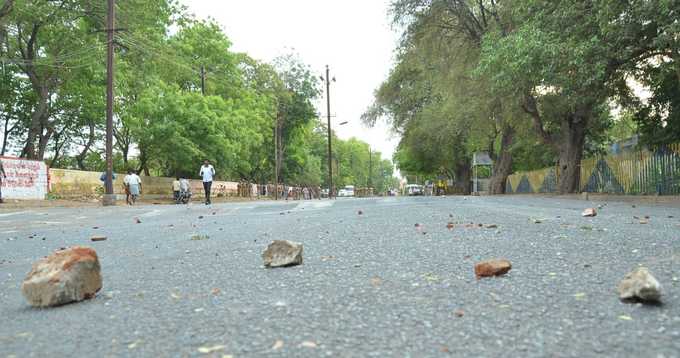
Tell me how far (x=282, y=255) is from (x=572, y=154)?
19.5 meters

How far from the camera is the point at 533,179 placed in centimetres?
3072

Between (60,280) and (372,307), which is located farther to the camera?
(60,280)

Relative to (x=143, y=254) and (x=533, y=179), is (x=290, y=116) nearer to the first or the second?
(x=533, y=179)

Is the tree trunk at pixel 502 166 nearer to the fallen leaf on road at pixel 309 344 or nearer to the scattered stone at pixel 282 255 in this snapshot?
the scattered stone at pixel 282 255

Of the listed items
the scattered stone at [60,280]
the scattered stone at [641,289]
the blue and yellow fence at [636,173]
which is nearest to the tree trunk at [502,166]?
the blue and yellow fence at [636,173]

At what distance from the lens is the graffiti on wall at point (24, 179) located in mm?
19750

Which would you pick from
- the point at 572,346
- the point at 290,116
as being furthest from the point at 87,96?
the point at 572,346

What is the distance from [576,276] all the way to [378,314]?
3.97 feet

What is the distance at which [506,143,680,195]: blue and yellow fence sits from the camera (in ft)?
46.9

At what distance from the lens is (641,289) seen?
198cm

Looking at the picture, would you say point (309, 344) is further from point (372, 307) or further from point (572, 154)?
point (572, 154)

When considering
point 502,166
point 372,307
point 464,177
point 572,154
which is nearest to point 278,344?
point 372,307

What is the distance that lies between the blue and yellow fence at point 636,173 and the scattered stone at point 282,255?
1431cm

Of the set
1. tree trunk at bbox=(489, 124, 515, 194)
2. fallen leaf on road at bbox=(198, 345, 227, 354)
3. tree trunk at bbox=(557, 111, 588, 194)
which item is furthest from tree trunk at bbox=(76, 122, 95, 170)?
fallen leaf on road at bbox=(198, 345, 227, 354)
